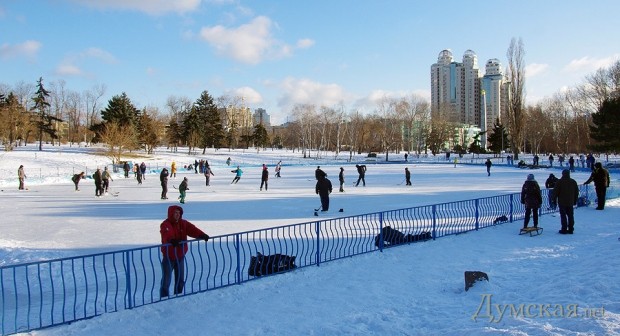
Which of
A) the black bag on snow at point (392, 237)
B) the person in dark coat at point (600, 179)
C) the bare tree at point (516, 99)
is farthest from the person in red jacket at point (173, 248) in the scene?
the bare tree at point (516, 99)

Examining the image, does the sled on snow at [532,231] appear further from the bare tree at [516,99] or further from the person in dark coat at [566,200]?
the bare tree at [516,99]

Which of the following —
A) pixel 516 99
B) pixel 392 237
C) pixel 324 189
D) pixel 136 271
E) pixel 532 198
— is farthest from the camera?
pixel 516 99

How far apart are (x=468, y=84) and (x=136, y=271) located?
162403 millimetres

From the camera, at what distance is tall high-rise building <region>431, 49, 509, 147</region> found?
15425cm

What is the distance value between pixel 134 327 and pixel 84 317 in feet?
2.90

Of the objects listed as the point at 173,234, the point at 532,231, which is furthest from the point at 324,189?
the point at 173,234

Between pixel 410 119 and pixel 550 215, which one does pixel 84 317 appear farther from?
pixel 410 119

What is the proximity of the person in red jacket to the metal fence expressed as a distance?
0.18 meters

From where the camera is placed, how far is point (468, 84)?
511 feet

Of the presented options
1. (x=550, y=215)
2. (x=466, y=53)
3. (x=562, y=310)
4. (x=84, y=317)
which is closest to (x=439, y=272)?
(x=562, y=310)

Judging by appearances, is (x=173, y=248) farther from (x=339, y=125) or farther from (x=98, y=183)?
(x=339, y=125)

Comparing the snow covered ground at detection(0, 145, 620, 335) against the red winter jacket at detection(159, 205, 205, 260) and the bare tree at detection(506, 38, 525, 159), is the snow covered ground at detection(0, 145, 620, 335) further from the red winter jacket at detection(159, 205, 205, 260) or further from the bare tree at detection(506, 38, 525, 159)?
the bare tree at detection(506, 38, 525, 159)

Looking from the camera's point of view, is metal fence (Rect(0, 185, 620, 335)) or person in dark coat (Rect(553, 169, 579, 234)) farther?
person in dark coat (Rect(553, 169, 579, 234))

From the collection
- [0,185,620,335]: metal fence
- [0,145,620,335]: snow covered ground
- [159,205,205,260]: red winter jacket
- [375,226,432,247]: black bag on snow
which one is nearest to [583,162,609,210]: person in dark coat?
[0,145,620,335]: snow covered ground
